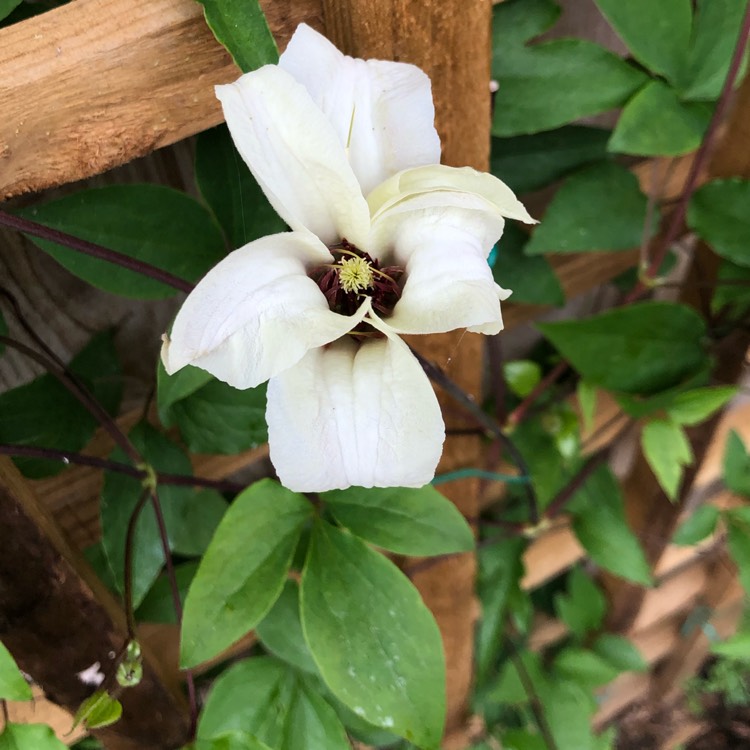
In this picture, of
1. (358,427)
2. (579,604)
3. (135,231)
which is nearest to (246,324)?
(358,427)

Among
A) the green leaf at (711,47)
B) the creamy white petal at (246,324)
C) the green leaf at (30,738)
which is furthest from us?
the green leaf at (711,47)

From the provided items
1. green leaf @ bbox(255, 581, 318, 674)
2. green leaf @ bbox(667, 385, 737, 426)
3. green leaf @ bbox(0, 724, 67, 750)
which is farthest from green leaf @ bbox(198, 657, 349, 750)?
green leaf @ bbox(667, 385, 737, 426)

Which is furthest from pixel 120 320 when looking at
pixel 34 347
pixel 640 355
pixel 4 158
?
pixel 640 355

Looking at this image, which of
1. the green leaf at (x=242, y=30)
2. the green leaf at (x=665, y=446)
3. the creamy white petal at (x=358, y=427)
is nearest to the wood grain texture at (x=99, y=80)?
the green leaf at (x=242, y=30)

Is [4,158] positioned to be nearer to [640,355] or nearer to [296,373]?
[296,373]

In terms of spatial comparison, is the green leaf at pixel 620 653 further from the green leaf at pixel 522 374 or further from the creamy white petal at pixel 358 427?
the creamy white petal at pixel 358 427

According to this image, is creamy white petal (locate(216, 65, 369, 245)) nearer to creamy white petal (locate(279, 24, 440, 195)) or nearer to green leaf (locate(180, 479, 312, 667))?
creamy white petal (locate(279, 24, 440, 195))
